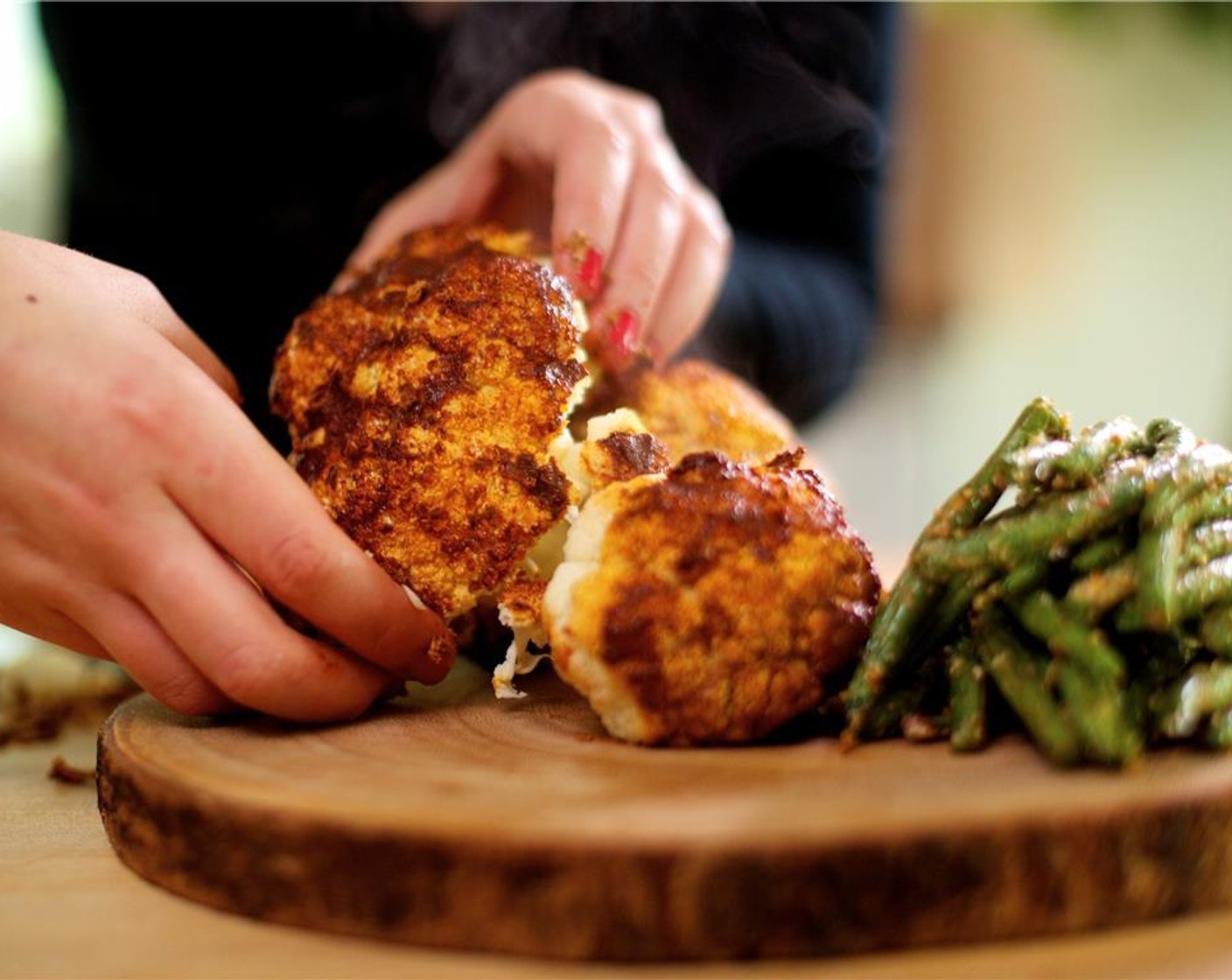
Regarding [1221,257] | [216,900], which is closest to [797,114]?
[216,900]

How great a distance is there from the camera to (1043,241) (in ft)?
17.1

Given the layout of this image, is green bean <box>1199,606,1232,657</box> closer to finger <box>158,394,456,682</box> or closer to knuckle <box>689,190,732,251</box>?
finger <box>158,394,456,682</box>

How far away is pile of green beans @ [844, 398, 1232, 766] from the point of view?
3.32 ft

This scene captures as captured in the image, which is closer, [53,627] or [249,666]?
[249,666]

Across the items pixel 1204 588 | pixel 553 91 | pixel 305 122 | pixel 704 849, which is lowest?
pixel 704 849

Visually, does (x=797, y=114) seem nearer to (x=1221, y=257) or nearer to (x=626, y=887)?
(x=626, y=887)

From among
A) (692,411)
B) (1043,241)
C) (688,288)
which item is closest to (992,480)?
(692,411)

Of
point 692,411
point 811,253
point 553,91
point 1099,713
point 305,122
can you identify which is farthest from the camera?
point 811,253

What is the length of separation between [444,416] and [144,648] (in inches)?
14.9

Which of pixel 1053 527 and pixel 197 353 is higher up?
pixel 1053 527

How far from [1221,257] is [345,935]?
17.9 ft

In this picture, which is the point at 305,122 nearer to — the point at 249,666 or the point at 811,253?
the point at 811,253

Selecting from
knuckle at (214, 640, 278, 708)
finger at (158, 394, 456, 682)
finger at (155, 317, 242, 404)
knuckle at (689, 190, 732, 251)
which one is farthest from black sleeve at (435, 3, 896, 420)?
knuckle at (214, 640, 278, 708)

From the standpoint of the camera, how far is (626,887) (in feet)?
2.79
